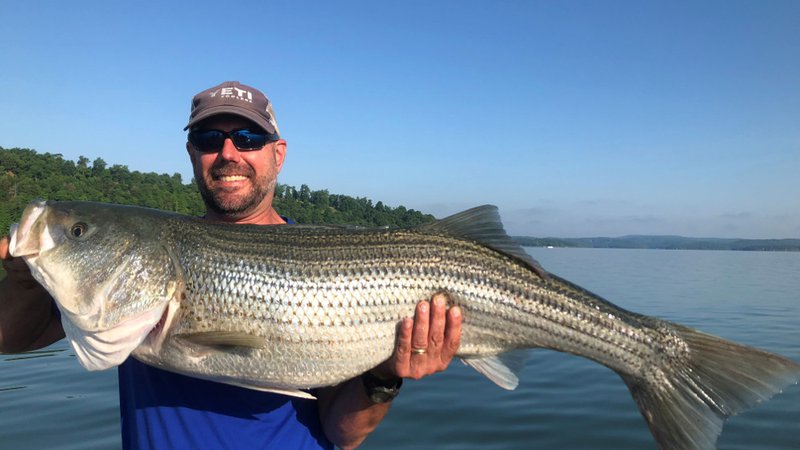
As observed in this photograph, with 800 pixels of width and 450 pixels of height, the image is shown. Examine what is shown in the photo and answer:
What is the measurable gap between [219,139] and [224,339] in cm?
187

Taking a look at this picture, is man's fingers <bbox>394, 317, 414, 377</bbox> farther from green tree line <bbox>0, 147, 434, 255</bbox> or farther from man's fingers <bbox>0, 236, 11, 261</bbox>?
green tree line <bbox>0, 147, 434, 255</bbox>

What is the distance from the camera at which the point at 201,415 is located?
12.0ft

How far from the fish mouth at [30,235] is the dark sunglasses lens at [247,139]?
4.94 ft

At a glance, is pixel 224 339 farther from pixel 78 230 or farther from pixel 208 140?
pixel 208 140

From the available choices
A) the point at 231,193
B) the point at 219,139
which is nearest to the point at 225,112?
the point at 219,139

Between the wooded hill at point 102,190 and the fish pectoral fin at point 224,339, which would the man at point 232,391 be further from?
→ the wooded hill at point 102,190

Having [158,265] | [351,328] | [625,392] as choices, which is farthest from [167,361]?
[625,392]

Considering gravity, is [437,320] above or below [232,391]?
above

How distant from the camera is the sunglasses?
4707mm

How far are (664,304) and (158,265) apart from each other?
89.5ft

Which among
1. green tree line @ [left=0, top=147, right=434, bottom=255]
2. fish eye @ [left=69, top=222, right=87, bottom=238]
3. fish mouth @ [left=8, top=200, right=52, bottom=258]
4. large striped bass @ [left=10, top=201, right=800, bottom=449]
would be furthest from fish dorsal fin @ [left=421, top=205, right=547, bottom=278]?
green tree line @ [left=0, top=147, right=434, bottom=255]

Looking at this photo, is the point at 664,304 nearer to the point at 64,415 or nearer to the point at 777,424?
the point at 777,424

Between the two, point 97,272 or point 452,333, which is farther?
point 452,333

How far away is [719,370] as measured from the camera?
3.85 m
